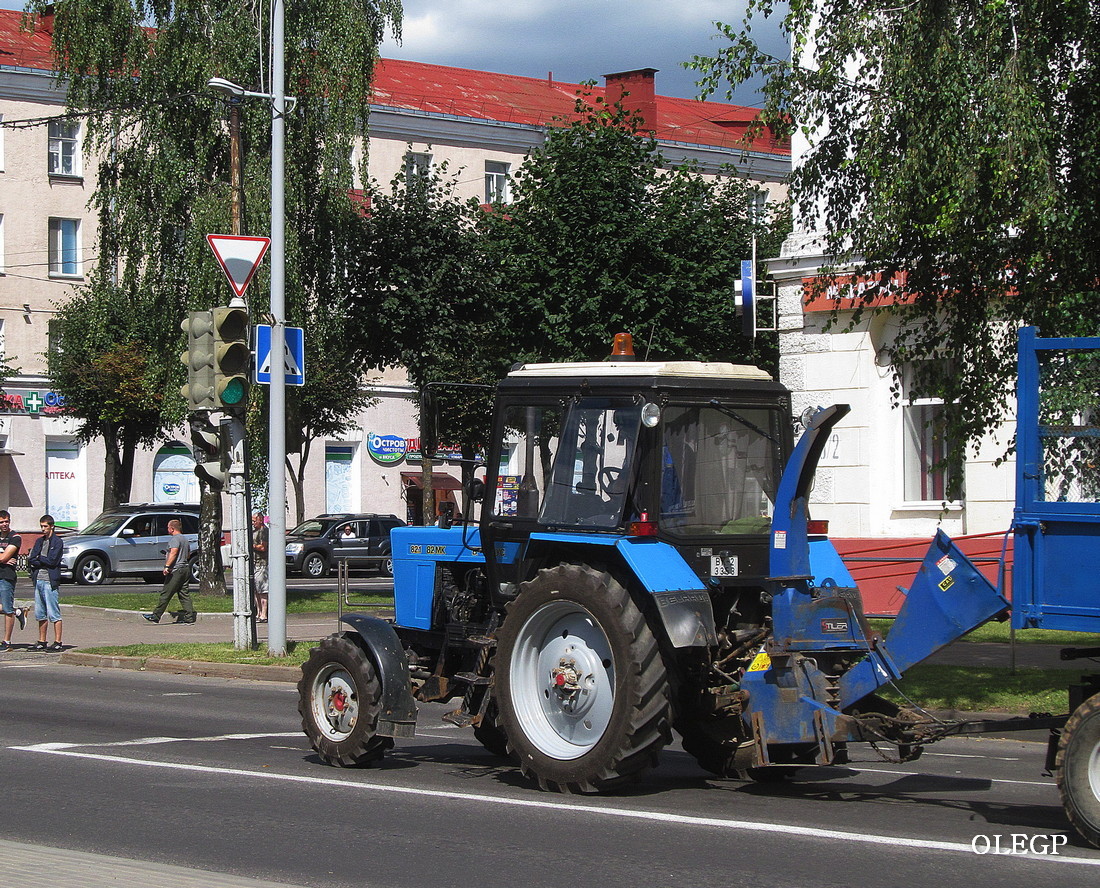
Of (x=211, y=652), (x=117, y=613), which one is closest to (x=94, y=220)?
(x=117, y=613)

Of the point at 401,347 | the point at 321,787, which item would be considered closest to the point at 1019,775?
the point at 321,787

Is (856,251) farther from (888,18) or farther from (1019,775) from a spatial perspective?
(1019,775)

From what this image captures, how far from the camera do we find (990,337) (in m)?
13.6

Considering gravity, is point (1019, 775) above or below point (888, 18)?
below

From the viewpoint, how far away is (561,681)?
8500mm

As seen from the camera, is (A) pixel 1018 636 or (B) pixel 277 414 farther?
(B) pixel 277 414

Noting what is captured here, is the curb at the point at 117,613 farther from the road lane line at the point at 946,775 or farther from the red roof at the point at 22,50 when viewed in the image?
the red roof at the point at 22,50

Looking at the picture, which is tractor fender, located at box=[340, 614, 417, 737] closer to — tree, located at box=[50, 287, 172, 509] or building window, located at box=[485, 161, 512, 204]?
tree, located at box=[50, 287, 172, 509]

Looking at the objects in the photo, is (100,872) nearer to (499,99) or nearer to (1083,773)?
(1083,773)

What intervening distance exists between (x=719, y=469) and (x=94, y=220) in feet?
141

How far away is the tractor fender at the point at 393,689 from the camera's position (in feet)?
30.4

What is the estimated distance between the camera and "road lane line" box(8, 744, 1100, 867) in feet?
22.6

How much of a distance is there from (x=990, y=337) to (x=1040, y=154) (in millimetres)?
2326

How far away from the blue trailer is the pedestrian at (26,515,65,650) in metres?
11.4
